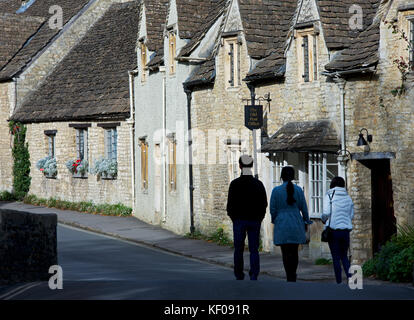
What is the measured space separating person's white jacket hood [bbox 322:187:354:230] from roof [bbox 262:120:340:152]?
4615 millimetres

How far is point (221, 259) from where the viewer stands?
20234mm

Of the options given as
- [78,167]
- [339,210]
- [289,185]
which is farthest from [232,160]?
[78,167]

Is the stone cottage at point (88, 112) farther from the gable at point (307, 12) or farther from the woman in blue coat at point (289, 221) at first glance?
the woman in blue coat at point (289, 221)

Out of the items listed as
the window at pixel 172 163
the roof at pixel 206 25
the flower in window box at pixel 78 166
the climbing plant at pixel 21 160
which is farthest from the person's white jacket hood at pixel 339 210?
the climbing plant at pixel 21 160

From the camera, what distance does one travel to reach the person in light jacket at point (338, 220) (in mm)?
14430

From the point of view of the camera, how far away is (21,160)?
39375 millimetres

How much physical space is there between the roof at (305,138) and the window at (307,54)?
1.07 metres

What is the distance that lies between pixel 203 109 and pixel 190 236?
3492 mm

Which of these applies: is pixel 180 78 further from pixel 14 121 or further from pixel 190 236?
pixel 14 121

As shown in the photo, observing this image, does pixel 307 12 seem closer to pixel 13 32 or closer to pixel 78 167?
pixel 78 167

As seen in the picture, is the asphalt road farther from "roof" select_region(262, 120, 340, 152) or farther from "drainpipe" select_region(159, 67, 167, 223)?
"drainpipe" select_region(159, 67, 167, 223)

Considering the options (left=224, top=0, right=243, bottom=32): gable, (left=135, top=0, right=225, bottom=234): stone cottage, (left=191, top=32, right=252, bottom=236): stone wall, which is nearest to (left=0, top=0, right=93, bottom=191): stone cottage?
(left=135, top=0, right=225, bottom=234): stone cottage

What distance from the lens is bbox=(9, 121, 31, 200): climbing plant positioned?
39.3m
